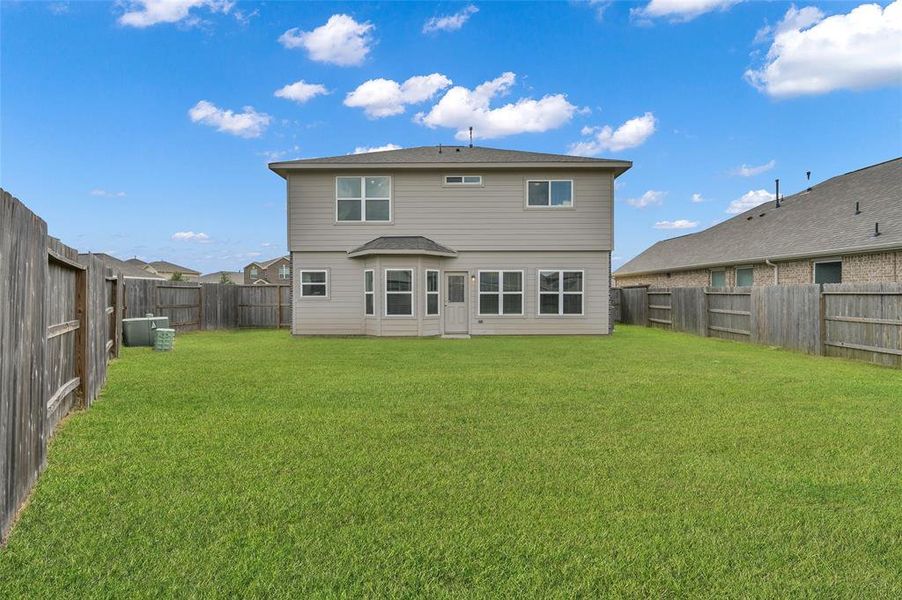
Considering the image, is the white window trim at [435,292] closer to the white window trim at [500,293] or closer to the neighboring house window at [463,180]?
the white window trim at [500,293]

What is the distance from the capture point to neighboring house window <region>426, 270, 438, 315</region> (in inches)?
641

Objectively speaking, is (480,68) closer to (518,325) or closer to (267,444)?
(518,325)

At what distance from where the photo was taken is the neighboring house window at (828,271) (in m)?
16.3

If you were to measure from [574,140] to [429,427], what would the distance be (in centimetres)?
1980

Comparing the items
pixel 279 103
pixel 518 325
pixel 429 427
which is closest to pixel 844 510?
pixel 429 427

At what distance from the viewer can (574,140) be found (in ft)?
74.2

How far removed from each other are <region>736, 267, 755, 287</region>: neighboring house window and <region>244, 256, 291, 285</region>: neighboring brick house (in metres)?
58.2

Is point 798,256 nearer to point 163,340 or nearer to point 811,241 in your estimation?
point 811,241

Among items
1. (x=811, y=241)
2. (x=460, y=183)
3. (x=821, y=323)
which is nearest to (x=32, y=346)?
(x=460, y=183)

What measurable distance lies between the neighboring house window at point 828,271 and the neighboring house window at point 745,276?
9.41ft

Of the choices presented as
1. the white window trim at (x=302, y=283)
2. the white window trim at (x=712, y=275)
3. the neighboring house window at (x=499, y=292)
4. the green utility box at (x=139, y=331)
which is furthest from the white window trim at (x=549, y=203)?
the green utility box at (x=139, y=331)

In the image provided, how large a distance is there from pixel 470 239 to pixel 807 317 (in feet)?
30.4

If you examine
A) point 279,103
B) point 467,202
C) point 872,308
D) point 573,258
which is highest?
point 279,103

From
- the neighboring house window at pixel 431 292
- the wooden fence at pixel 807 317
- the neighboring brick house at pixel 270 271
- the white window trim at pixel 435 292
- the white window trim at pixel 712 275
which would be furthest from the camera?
the neighboring brick house at pixel 270 271
